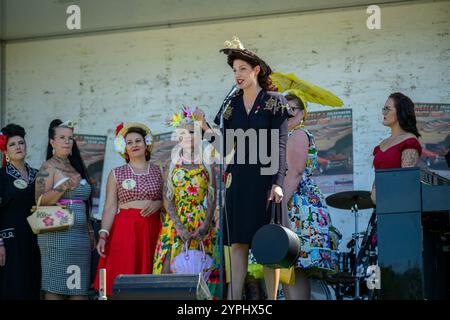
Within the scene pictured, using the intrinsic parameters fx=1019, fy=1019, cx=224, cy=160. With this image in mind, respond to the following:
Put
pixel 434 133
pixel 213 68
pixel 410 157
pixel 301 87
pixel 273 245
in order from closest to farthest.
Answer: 1. pixel 273 245
2. pixel 410 157
3. pixel 301 87
4. pixel 434 133
5. pixel 213 68

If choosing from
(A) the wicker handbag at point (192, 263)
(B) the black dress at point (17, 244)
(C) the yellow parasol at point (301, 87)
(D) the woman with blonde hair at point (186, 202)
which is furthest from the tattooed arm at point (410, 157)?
(B) the black dress at point (17, 244)

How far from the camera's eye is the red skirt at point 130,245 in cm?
820

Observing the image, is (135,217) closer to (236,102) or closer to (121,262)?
(121,262)

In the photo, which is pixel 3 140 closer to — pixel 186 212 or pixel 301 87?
pixel 186 212

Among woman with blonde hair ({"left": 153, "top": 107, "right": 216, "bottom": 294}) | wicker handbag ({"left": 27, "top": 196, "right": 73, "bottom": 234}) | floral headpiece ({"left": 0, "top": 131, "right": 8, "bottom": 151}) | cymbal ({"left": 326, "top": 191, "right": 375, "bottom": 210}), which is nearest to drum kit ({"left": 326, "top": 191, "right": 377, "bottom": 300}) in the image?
cymbal ({"left": 326, "top": 191, "right": 375, "bottom": 210})

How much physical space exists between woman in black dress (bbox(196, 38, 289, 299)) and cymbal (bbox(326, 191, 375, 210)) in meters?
2.30

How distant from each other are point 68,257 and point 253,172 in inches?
91.0

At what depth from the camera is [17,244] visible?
8.52 meters

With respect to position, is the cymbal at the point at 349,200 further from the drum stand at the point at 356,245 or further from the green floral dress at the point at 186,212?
the green floral dress at the point at 186,212

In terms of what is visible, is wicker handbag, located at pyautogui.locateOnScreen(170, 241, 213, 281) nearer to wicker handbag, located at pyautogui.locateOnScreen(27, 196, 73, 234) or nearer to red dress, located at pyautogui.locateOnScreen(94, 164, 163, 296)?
red dress, located at pyautogui.locateOnScreen(94, 164, 163, 296)

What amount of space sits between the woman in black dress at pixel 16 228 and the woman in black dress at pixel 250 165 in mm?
2373

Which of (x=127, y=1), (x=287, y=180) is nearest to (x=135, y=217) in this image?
(x=287, y=180)

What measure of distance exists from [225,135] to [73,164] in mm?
2231

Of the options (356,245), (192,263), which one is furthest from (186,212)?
(356,245)
